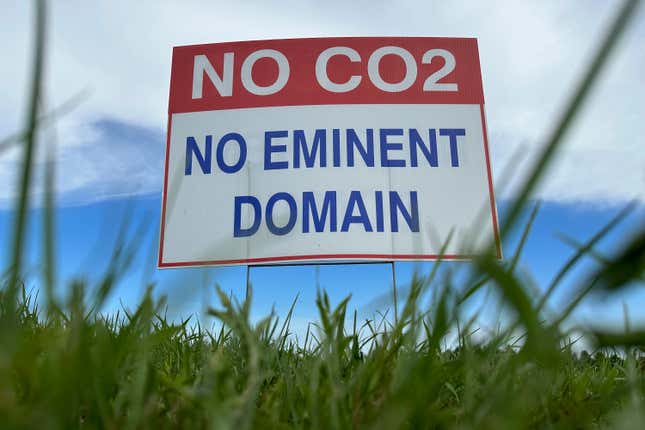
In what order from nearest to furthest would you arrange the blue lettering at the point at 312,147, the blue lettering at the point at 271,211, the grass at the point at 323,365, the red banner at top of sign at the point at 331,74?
the grass at the point at 323,365, the blue lettering at the point at 271,211, the blue lettering at the point at 312,147, the red banner at top of sign at the point at 331,74

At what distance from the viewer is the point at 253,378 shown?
0.53 meters

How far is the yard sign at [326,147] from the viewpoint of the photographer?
3711 millimetres

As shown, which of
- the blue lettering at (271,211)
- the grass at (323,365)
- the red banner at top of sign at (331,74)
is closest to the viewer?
the grass at (323,365)

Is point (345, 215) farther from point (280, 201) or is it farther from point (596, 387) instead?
point (596, 387)

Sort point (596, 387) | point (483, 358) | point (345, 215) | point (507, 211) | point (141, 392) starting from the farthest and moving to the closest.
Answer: point (345, 215) < point (596, 387) < point (483, 358) < point (141, 392) < point (507, 211)

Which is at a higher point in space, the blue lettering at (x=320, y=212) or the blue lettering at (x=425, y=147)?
the blue lettering at (x=425, y=147)

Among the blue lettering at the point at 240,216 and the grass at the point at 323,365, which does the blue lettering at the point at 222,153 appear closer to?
the blue lettering at the point at 240,216

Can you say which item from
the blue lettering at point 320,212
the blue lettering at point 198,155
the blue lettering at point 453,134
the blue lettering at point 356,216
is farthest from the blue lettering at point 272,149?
the blue lettering at point 453,134

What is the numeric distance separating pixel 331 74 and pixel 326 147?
0.63m

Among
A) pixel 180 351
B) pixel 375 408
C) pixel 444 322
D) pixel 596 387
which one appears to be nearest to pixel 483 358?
pixel 375 408

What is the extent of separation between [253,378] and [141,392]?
190 mm

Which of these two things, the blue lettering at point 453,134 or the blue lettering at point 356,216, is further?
the blue lettering at point 453,134

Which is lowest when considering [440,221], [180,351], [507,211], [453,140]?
[180,351]

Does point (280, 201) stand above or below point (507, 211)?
above
